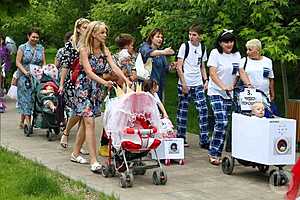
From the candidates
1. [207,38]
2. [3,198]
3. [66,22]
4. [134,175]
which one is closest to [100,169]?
[134,175]

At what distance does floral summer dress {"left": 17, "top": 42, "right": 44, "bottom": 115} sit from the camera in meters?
11.5

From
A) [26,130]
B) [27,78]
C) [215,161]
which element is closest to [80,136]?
[215,161]

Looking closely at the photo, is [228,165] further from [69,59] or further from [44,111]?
[44,111]

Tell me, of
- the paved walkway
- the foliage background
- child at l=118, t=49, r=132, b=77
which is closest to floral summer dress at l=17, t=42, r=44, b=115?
the foliage background

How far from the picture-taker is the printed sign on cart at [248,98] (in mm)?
8109

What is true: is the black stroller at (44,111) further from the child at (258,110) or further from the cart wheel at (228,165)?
the child at (258,110)

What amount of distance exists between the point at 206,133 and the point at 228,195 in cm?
286

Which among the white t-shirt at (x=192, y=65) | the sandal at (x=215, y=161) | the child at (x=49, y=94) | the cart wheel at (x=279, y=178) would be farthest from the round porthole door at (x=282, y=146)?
the child at (x=49, y=94)

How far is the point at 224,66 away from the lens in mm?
8773

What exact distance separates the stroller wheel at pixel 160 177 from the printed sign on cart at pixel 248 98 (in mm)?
1266

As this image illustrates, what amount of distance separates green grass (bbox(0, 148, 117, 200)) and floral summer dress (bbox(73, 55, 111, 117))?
2.69ft

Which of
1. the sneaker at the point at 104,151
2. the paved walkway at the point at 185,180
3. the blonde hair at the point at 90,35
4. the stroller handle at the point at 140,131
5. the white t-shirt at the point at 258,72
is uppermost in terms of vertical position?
the blonde hair at the point at 90,35

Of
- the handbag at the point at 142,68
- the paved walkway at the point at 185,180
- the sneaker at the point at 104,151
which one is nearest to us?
the paved walkway at the point at 185,180

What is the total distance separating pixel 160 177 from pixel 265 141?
47.5 inches
